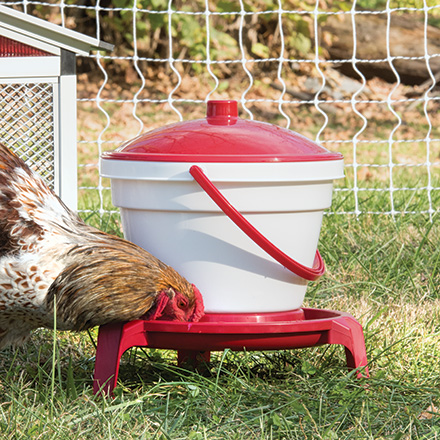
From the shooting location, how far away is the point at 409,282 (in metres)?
3.34

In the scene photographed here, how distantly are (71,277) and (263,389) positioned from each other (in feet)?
2.25

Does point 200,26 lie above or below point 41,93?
above

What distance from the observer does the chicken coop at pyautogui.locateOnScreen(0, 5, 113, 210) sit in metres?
2.94

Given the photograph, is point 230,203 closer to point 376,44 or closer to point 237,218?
point 237,218

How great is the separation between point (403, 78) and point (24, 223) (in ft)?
28.1

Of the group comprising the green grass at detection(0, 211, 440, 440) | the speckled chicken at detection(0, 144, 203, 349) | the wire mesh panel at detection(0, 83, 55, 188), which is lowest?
the green grass at detection(0, 211, 440, 440)

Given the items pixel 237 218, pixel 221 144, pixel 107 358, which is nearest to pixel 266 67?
pixel 221 144

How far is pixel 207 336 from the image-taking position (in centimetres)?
210

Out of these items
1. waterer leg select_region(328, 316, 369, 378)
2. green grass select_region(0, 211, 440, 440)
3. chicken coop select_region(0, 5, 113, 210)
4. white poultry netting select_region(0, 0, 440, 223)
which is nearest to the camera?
green grass select_region(0, 211, 440, 440)

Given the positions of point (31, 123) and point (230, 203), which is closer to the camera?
point (230, 203)

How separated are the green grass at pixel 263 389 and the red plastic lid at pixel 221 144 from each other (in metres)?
0.60

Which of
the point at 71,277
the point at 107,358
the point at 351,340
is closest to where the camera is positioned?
the point at 71,277

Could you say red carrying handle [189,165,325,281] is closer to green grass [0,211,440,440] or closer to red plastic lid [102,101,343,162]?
red plastic lid [102,101,343,162]

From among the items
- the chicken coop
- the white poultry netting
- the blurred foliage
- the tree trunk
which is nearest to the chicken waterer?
the chicken coop
